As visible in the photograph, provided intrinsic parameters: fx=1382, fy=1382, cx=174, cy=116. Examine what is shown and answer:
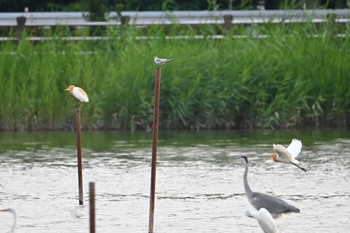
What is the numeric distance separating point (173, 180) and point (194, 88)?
5.24 metres

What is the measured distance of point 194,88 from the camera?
22.4m

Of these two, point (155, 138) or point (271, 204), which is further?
point (271, 204)

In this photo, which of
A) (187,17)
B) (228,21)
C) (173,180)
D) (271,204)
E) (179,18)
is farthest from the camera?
(179,18)

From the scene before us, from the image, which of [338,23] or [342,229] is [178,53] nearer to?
[338,23]

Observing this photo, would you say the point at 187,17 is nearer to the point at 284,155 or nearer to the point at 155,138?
the point at 284,155

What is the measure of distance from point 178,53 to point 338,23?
151 inches

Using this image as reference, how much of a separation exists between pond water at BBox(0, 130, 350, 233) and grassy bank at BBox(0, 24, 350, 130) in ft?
1.36

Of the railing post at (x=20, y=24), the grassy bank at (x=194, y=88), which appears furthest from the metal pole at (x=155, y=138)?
the railing post at (x=20, y=24)

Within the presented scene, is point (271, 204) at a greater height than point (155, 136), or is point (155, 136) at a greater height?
point (155, 136)

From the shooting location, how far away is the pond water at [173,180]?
14.2m

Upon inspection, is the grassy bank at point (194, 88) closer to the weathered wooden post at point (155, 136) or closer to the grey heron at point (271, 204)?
the grey heron at point (271, 204)

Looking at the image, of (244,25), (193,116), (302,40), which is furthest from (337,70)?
A: (244,25)

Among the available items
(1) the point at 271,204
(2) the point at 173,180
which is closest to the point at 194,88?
(2) the point at 173,180

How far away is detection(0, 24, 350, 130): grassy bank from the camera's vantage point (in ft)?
73.2
